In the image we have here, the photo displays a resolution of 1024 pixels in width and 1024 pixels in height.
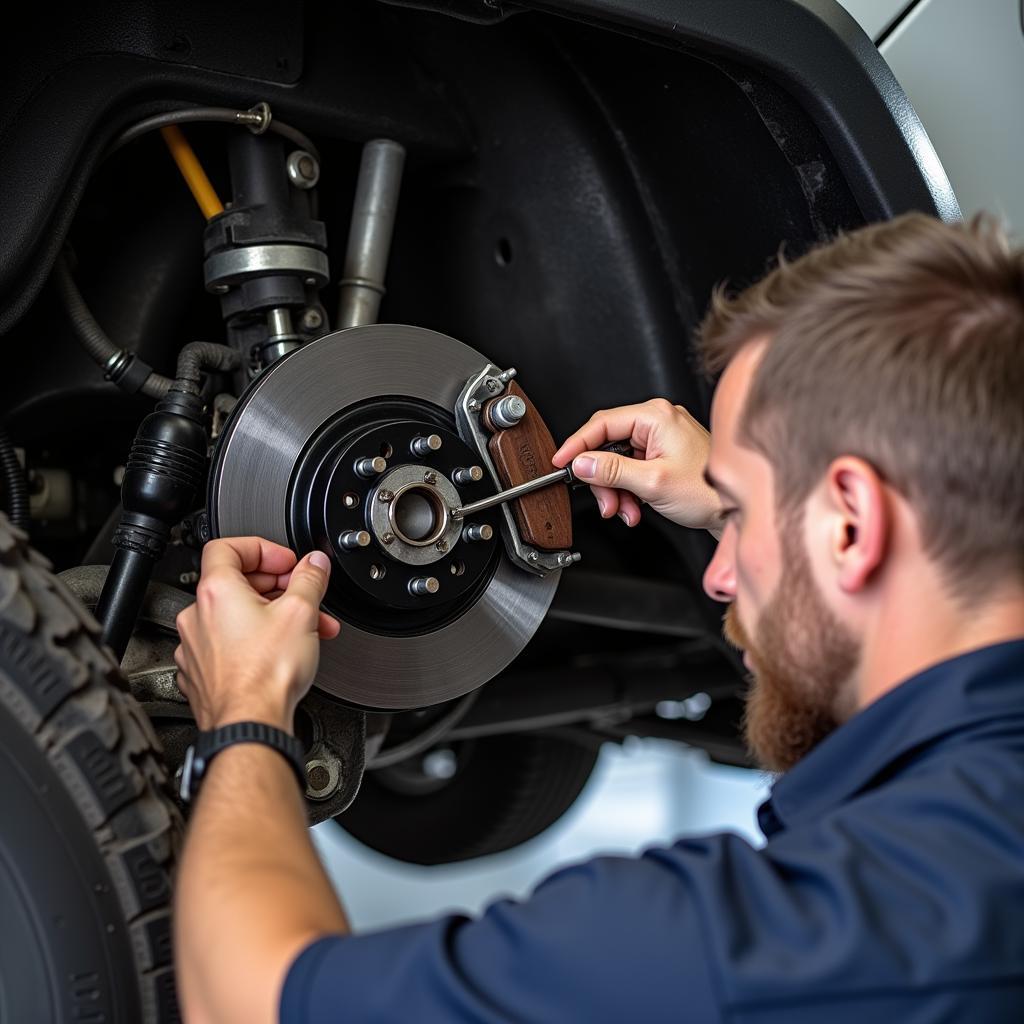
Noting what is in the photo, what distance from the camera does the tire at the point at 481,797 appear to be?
6.43ft

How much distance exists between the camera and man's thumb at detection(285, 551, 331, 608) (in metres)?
0.84

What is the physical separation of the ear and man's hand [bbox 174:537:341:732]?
0.33 m

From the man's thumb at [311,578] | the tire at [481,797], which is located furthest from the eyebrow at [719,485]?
the tire at [481,797]

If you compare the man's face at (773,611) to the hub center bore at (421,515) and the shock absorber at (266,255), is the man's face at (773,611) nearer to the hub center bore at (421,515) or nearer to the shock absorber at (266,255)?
the hub center bore at (421,515)

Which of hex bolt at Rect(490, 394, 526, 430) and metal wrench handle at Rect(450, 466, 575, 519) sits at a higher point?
hex bolt at Rect(490, 394, 526, 430)

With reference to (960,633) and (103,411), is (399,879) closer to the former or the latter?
(103,411)

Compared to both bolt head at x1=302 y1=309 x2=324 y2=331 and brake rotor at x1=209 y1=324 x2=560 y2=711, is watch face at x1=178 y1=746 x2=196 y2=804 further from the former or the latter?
bolt head at x1=302 y1=309 x2=324 y2=331

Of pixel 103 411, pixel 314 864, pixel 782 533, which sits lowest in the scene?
pixel 314 864

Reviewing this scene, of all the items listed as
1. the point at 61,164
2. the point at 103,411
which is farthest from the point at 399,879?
the point at 61,164

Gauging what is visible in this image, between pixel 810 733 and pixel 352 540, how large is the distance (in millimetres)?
366

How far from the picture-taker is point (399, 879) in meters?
3.42

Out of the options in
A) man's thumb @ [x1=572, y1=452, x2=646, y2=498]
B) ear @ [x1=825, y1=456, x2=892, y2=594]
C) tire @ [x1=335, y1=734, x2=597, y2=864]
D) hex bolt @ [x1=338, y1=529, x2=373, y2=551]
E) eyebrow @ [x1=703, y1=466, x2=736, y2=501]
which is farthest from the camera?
tire @ [x1=335, y1=734, x2=597, y2=864]

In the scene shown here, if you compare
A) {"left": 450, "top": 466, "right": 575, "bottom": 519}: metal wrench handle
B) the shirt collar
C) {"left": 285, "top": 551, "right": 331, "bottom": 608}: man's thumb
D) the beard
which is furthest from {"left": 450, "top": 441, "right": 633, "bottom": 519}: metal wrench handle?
the shirt collar

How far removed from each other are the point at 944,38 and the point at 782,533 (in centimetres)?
61
